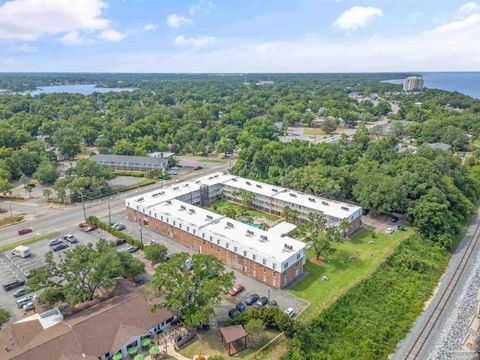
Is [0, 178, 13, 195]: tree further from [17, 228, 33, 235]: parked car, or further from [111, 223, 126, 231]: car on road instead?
[111, 223, 126, 231]: car on road

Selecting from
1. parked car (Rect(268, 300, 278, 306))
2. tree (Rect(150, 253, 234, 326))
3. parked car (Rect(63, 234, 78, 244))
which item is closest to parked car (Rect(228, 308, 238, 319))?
tree (Rect(150, 253, 234, 326))

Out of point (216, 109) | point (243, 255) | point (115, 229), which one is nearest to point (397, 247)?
point (243, 255)

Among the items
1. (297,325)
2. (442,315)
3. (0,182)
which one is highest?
(0,182)

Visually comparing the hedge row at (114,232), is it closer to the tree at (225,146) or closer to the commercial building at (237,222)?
the commercial building at (237,222)

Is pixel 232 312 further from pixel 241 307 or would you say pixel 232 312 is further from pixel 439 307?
pixel 439 307

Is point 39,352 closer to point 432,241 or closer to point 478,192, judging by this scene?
point 432,241
